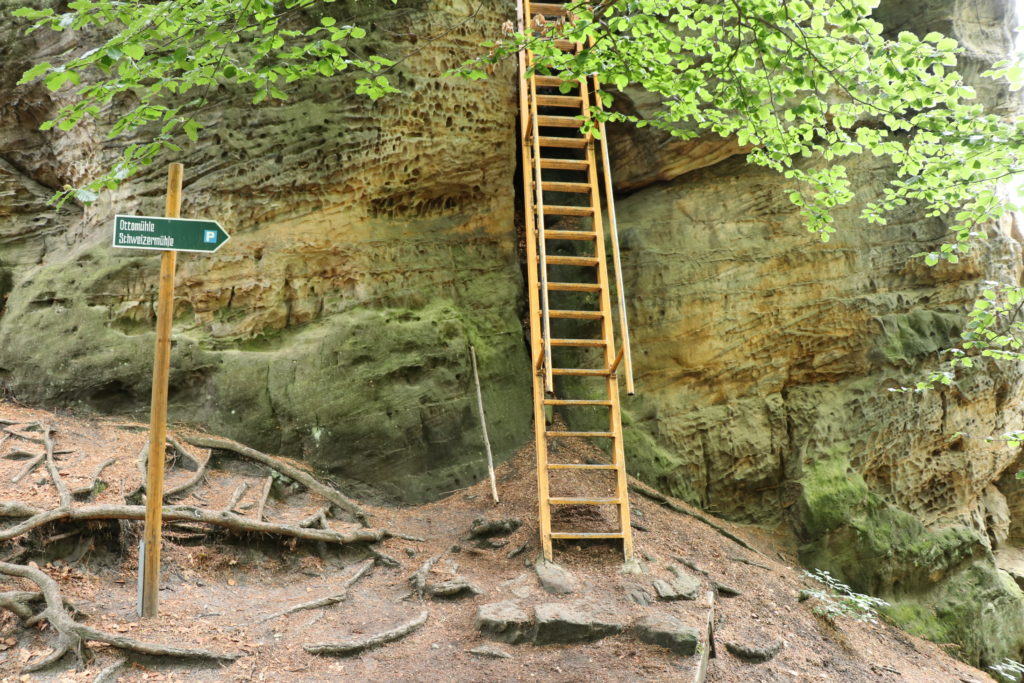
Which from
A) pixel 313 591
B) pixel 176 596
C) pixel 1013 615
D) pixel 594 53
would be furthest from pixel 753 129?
pixel 1013 615

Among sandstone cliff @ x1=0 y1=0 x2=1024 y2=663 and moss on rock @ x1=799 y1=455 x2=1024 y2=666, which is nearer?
sandstone cliff @ x1=0 y1=0 x2=1024 y2=663

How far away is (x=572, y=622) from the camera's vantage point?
5.29m

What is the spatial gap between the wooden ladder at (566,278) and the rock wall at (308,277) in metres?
1.05

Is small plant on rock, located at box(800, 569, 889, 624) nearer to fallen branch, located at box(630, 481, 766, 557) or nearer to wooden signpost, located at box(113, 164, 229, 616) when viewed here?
fallen branch, located at box(630, 481, 766, 557)

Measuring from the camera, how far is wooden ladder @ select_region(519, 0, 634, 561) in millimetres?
6797

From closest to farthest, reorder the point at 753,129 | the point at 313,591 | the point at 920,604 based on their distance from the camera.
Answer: the point at 313,591 < the point at 753,129 < the point at 920,604

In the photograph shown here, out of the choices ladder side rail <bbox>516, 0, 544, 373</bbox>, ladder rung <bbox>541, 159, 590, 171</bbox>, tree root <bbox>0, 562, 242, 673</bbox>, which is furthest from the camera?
ladder rung <bbox>541, 159, 590, 171</bbox>

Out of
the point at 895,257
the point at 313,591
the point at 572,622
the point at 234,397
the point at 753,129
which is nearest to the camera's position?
the point at 572,622

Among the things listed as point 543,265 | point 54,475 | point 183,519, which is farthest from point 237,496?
point 543,265

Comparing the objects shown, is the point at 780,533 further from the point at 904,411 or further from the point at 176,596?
the point at 176,596

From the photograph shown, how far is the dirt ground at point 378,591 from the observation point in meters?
4.79

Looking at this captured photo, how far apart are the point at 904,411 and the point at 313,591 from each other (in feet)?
28.2

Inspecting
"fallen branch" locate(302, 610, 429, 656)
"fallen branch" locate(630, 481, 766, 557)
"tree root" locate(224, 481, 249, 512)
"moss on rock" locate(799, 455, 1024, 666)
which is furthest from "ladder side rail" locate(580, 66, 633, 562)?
"moss on rock" locate(799, 455, 1024, 666)

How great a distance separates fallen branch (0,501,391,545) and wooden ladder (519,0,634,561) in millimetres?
1942
